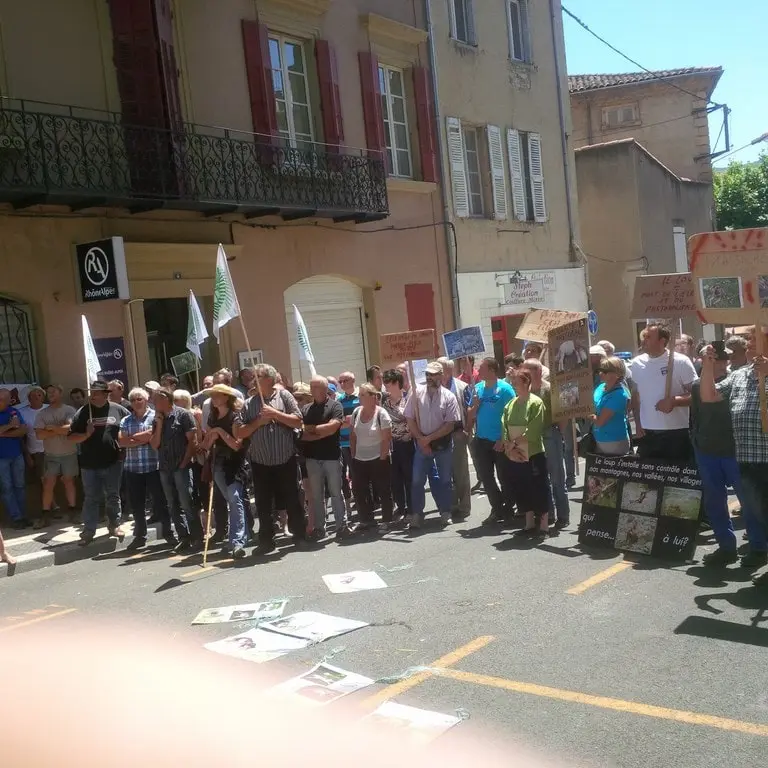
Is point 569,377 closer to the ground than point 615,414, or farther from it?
farther from it

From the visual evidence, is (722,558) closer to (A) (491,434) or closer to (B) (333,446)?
(A) (491,434)

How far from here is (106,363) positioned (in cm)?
1237

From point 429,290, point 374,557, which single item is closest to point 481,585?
point 374,557

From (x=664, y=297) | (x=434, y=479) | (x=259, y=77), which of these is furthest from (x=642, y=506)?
(x=259, y=77)

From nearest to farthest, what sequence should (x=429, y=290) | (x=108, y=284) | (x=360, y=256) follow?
(x=108, y=284) < (x=360, y=256) < (x=429, y=290)

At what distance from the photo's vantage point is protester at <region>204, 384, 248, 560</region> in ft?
29.5

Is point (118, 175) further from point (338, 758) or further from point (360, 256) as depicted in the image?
point (338, 758)

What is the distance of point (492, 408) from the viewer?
9.64m

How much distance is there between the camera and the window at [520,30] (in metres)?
21.3

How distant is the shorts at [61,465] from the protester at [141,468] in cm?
146

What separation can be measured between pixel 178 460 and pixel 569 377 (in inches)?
161

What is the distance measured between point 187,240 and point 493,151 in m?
8.85

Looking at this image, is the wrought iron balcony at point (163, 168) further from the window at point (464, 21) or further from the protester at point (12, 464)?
the window at point (464, 21)

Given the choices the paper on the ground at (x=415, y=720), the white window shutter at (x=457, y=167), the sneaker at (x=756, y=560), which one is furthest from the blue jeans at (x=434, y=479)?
the white window shutter at (x=457, y=167)
